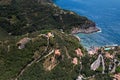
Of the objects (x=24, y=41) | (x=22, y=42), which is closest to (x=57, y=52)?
(x=24, y=41)

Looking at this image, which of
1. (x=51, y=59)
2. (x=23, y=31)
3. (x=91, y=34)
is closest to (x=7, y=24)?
(x=23, y=31)

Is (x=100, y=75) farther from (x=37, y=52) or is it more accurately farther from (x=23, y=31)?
(x=23, y=31)

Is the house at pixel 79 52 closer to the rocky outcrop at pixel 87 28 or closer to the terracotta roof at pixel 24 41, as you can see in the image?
the terracotta roof at pixel 24 41

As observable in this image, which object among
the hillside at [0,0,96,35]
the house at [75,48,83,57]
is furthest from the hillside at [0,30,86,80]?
the hillside at [0,0,96,35]

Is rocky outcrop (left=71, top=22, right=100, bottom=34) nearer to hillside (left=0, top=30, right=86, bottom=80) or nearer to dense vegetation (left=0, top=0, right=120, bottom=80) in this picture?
dense vegetation (left=0, top=0, right=120, bottom=80)

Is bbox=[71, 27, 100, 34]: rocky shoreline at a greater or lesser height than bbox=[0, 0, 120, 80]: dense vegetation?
lesser

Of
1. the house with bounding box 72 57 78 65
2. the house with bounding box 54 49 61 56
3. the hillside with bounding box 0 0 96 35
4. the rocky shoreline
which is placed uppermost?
the house with bounding box 54 49 61 56

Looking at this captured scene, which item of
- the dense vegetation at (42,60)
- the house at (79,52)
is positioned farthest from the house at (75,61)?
the house at (79,52)

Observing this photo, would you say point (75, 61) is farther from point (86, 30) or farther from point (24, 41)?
point (86, 30)
